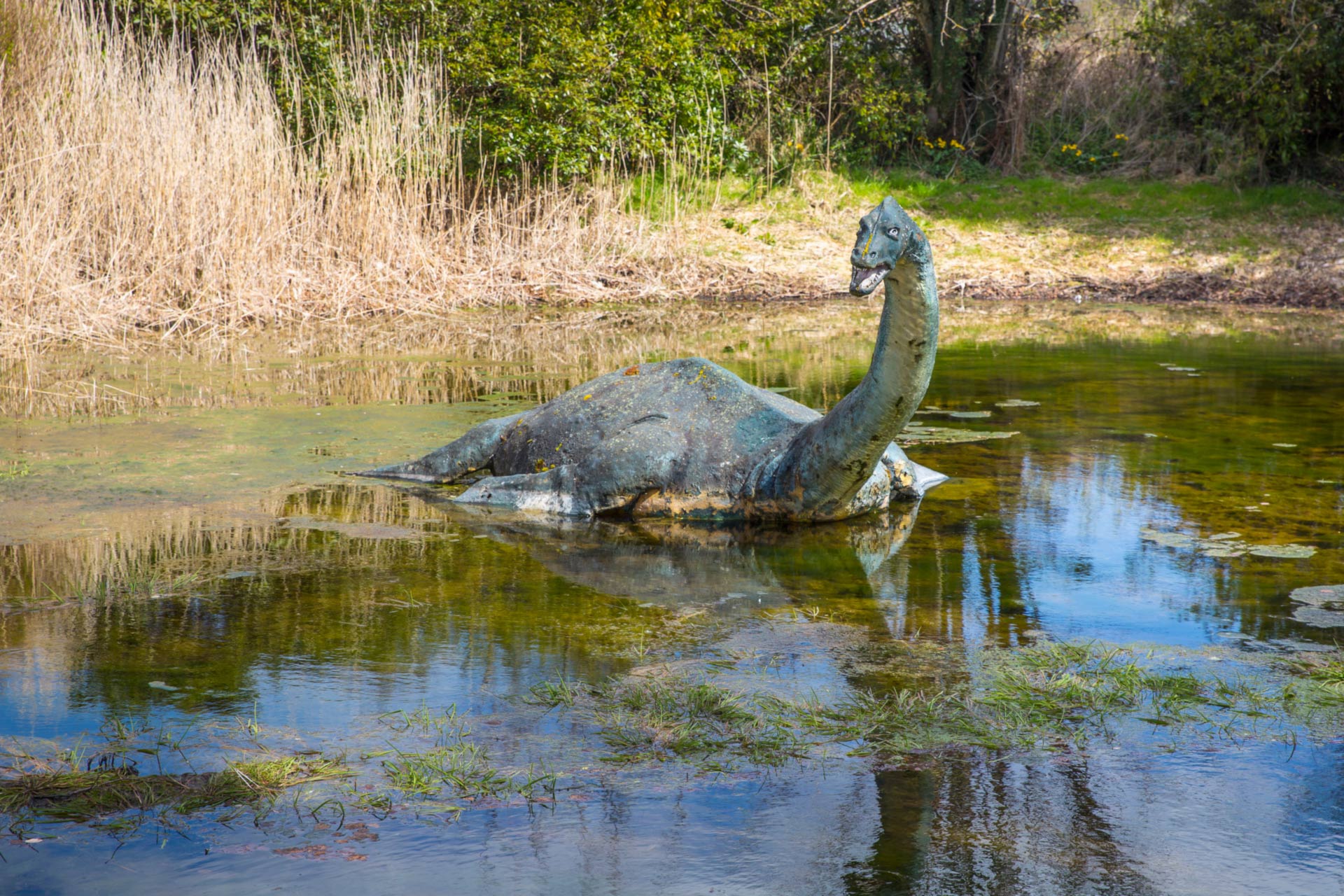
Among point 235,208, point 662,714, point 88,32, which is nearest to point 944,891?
point 662,714

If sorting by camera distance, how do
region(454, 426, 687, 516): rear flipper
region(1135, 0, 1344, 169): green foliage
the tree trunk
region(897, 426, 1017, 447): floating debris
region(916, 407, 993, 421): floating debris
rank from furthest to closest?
the tree trunk < region(1135, 0, 1344, 169): green foliage < region(916, 407, 993, 421): floating debris < region(897, 426, 1017, 447): floating debris < region(454, 426, 687, 516): rear flipper

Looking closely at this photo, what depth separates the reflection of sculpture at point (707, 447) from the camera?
14.8ft

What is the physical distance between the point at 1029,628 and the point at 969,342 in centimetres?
746

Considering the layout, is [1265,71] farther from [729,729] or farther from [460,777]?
[460,777]

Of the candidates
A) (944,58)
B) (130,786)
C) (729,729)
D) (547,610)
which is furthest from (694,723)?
(944,58)

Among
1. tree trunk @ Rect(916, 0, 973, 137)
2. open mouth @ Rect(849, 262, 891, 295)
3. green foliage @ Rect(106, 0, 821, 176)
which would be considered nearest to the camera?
open mouth @ Rect(849, 262, 891, 295)

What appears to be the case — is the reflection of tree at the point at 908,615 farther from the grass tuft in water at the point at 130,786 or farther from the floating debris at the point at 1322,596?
the grass tuft in water at the point at 130,786

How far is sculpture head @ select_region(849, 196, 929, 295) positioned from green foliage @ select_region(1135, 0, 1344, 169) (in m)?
13.8

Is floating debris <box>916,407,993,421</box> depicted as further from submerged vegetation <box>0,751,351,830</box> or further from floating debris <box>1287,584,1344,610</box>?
submerged vegetation <box>0,751,351,830</box>

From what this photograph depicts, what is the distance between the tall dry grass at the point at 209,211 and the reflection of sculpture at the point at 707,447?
17.1 ft

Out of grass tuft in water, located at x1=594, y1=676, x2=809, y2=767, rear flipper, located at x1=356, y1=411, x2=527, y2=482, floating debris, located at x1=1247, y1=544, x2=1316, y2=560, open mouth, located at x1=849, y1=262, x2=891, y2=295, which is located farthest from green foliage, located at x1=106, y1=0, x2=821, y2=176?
grass tuft in water, located at x1=594, y1=676, x2=809, y2=767

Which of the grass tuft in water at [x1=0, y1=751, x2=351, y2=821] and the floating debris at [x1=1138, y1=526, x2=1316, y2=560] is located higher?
the floating debris at [x1=1138, y1=526, x2=1316, y2=560]

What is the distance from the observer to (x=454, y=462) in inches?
226

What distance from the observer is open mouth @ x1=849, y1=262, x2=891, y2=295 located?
3.83 metres
